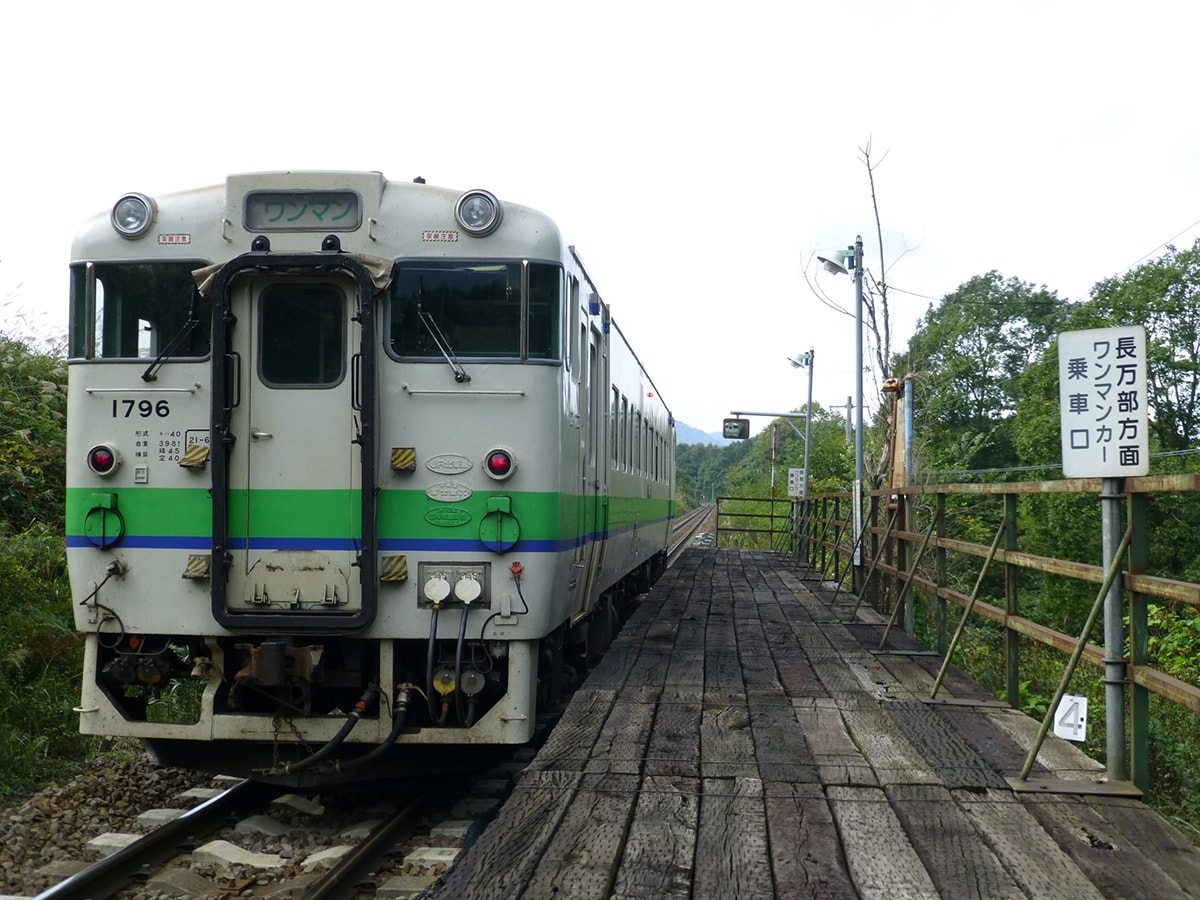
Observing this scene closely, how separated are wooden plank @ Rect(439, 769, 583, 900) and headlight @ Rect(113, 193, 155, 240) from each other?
340 cm

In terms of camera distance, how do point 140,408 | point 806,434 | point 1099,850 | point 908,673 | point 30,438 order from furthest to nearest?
point 806,434
point 30,438
point 908,673
point 140,408
point 1099,850

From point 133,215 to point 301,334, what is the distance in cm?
108

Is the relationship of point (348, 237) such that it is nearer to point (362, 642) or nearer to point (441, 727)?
point (362, 642)

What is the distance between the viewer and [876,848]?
3.54 meters

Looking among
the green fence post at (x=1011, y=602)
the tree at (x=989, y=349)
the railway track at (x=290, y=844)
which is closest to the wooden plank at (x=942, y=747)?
the green fence post at (x=1011, y=602)

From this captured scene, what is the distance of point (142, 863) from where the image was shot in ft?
15.9

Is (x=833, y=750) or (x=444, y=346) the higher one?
(x=444, y=346)

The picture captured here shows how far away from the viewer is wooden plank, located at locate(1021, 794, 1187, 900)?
3172 millimetres

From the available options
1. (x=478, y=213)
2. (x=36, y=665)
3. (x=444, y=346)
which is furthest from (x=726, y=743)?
(x=36, y=665)

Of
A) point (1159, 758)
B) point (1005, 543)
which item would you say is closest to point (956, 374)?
point (1159, 758)

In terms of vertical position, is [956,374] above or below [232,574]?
above

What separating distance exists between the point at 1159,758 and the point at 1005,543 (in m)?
4.55

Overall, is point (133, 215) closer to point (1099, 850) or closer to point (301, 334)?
point (301, 334)

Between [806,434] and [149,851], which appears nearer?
[149,851]
